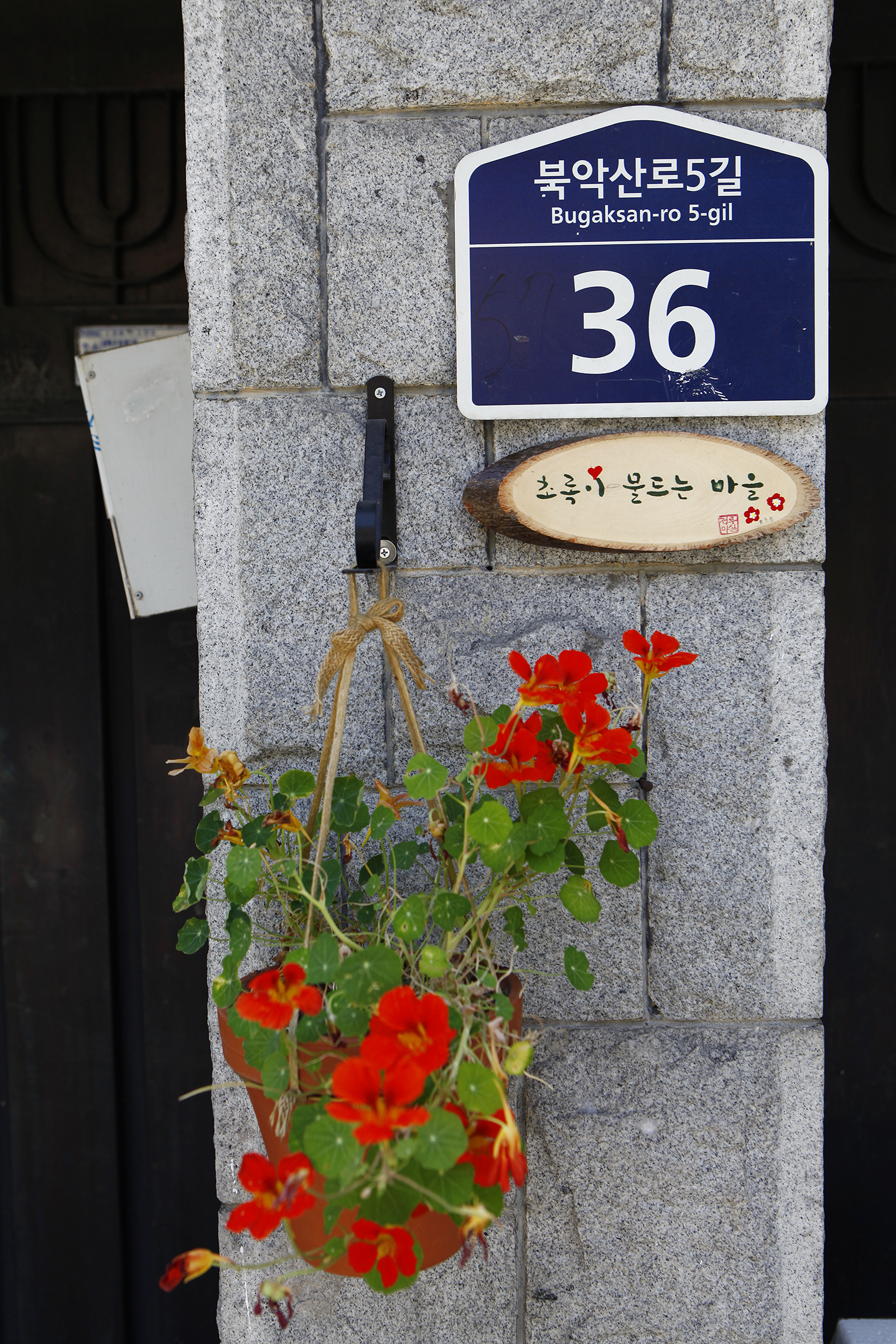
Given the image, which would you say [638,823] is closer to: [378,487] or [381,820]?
[381,820]

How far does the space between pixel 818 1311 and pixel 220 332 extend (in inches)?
76.2

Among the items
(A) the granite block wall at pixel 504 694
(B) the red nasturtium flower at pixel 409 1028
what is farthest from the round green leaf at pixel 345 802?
(B) the red nasturtium flower at pixel 409 1028

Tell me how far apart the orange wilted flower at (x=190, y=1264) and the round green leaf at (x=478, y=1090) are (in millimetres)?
286

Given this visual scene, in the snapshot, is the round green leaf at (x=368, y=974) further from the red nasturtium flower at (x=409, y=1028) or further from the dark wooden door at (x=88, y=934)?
the dark wooden door at (x=88, y=934)

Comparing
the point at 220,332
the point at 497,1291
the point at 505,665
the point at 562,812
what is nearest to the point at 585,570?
the point at 505,665

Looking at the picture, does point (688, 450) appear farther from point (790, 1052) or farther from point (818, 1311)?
point (818, 1311)

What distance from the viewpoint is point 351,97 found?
4.52 feet

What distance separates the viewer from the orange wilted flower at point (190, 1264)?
2.85 ft

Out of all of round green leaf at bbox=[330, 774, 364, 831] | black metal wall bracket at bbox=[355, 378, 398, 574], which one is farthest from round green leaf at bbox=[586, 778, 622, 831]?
black metal wall bracket at bbox=[355, 378, 398, 574]

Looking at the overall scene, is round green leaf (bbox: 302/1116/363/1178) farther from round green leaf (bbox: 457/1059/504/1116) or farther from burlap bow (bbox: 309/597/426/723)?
burlap bow (bbox: 309/597/426/723)

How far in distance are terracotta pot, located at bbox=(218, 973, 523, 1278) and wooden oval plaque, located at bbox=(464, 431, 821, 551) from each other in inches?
28.1

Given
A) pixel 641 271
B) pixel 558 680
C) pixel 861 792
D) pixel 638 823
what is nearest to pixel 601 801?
pixel 638 823

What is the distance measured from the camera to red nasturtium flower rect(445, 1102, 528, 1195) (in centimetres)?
84

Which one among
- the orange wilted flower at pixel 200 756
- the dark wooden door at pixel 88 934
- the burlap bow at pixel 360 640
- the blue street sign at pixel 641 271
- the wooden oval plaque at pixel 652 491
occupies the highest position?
the blue street sign at pixel 641 271
